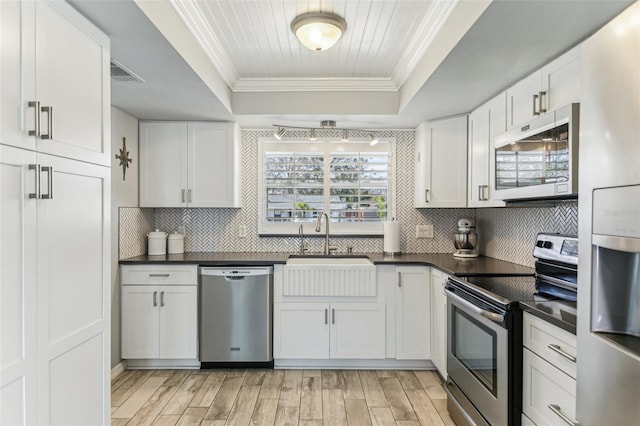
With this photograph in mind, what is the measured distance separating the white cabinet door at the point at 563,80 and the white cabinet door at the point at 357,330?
1.99 metres

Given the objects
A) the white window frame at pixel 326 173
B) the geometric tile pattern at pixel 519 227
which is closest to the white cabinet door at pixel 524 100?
the geometric tile pattern at pixel 519 227

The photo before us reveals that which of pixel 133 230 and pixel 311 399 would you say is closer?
pixel 311 399

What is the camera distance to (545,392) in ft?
5.25

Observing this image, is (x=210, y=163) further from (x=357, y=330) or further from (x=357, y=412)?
(x=357, y=412)

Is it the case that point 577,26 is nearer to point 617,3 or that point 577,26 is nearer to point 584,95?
Answer: point 617,3

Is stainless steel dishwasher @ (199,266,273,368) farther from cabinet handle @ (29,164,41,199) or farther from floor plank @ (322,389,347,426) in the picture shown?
cabinet handle @ (29,164,41,199)

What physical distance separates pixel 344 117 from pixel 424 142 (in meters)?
0.79

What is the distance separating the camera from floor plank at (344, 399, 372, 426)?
2.43 metres

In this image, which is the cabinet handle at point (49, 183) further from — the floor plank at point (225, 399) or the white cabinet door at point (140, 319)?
the white cabinet door at point (140, 319)

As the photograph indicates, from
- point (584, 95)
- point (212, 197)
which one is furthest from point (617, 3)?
point (212, 197)

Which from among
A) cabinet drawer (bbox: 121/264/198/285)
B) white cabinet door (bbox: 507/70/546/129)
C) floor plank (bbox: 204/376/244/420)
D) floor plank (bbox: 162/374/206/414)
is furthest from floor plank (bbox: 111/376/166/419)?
white cabinet door (bbox: 507/70/546/129)

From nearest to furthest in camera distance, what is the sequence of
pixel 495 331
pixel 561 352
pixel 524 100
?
pixel 561 352
pixel 495 331
pixel 524 100

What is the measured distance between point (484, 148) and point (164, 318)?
9.73 feet

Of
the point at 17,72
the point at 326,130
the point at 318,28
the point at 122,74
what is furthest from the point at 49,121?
the point at 326,130
